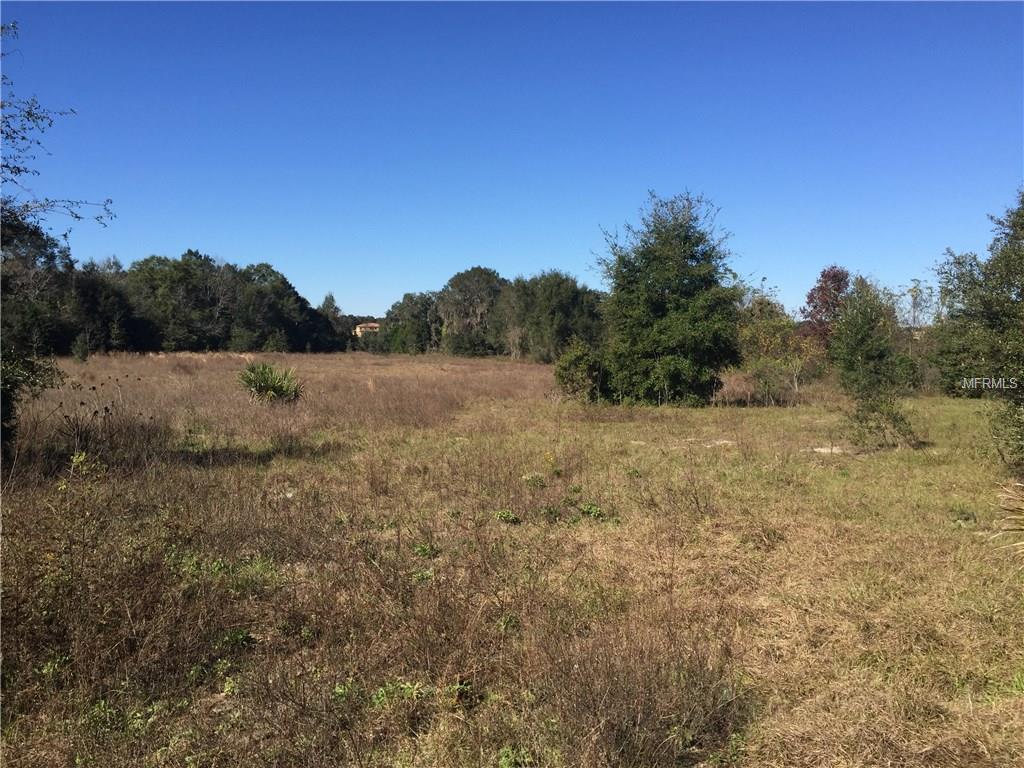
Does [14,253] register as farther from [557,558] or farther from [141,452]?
[557,558]

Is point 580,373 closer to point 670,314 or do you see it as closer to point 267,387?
point 670,314

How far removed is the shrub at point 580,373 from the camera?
59.6 feet

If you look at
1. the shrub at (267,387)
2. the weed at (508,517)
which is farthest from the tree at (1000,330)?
the shrub at (267,387)

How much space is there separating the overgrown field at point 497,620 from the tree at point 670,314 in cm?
1009

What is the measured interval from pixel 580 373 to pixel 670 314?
128 inches

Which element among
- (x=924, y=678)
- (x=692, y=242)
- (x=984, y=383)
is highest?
(x=692, y=242)

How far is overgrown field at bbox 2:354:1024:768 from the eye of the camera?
2.72 meters

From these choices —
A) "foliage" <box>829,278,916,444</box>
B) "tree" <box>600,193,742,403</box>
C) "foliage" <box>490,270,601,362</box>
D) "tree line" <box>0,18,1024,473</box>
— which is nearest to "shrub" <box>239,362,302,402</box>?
"tree line" <box>0,18,1024,473</box>

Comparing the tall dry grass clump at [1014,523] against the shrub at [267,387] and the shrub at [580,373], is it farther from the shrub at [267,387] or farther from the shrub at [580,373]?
the shrub at [267,387]

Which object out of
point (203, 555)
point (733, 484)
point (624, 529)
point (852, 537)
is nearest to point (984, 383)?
point (733, 484)

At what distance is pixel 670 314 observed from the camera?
17938mm

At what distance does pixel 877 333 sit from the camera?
60.6ft

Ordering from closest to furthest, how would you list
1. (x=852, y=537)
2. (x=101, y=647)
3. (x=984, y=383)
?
(x=101, y=647) < (x=852, y=537) < (x=984, y=383)

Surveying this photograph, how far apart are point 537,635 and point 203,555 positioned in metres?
2.87
